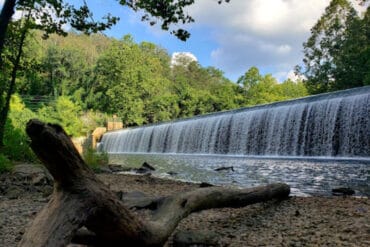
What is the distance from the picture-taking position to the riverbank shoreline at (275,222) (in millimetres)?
3436

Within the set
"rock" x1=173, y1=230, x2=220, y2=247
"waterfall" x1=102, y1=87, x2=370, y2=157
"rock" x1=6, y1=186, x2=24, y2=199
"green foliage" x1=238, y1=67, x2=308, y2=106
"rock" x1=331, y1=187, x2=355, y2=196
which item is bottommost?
"rock" x1=6, y1=186, x2=24, y2=199

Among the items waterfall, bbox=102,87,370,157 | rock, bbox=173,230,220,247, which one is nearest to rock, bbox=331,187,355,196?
rock, bbox=173,230,220,247

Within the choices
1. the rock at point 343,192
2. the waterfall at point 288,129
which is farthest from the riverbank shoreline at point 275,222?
the waterfall at point 288,129

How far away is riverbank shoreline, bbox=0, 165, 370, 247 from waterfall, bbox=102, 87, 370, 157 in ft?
30.6

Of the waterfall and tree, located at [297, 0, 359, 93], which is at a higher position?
tree, located at [297, 0, 359, 93]

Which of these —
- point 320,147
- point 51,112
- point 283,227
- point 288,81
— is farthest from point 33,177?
point 288,81

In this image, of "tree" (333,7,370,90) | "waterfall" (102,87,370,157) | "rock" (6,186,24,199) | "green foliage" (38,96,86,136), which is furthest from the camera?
"green foliage" (38,96,86,136)

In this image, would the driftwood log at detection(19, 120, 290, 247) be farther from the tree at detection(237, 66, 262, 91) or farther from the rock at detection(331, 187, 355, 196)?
the tree at detection(237, 66, 262, 91)

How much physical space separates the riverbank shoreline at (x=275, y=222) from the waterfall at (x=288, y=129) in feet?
30.6

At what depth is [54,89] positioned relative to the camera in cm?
4206

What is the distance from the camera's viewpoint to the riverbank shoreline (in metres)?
3.44

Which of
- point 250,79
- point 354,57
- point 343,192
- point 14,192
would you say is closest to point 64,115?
point 250,79

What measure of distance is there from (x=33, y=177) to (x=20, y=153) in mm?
6107

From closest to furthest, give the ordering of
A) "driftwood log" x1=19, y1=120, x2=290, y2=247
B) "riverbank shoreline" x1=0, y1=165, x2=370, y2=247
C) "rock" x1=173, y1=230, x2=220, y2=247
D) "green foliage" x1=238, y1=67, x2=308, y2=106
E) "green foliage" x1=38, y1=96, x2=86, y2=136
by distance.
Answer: "driftwood log" x1=19, y1=120, x2=290, y2=247 < "rock" x1=173, y1=230, x2=220, y2=247 < "riverbank shoreline" x1=0, y1=165, x2=370, y2=247 < "green foliage" x1=38, y1=96, x2=86, y2=136 < "green foliage" x1=238, y1=67, x2=308, y2=106
